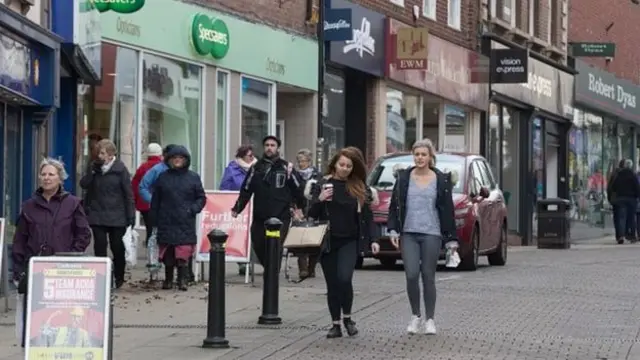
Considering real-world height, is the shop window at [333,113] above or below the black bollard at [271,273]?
above

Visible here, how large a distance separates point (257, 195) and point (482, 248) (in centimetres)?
609

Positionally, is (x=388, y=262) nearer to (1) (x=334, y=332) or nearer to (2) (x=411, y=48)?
(2) (x=411, y=48)

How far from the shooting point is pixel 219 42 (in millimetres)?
24156

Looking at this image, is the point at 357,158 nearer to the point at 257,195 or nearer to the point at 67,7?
the point at 257,195

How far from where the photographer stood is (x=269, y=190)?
55.4ft

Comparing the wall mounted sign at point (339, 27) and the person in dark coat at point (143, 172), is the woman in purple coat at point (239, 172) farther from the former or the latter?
the wall mounted sign at point (339, 27)

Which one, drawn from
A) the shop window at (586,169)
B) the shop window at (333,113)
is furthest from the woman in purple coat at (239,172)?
the shop window at (586,169)

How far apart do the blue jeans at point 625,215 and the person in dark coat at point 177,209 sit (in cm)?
1957

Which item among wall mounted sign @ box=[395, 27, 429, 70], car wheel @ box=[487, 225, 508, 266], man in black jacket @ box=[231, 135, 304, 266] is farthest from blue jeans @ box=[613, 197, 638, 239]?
man in black jacket @ box=[231, 135, 304, 266]

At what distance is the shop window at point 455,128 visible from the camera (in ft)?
114

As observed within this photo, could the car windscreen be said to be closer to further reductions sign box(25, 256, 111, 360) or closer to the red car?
the red car

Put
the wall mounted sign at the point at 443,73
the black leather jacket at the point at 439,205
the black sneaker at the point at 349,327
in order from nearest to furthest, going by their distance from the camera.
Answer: the black sneaker at the point at 349,327
the black leather jacket at the point at 439,205
the wall mounted sign at the point at 443,73

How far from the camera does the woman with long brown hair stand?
13.1 m

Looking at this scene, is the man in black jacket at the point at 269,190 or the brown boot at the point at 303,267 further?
the brown boot at the point at 303,267
